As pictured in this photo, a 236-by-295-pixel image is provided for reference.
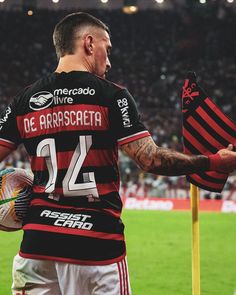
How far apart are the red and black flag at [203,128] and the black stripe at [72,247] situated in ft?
3.34

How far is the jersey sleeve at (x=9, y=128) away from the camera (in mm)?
3008

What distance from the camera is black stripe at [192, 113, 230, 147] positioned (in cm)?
369

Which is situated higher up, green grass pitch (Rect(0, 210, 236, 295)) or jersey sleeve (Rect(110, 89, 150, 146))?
jersey sleeve (Rect(110, 89, 150, 146))

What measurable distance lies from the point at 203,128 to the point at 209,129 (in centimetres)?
4

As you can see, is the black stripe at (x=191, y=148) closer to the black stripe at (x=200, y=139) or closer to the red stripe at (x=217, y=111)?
the black stripe at (x=200, y=139)

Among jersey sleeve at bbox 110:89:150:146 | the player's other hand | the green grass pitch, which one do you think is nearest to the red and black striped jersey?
jersey sleeve at bbox 110:89:150:146

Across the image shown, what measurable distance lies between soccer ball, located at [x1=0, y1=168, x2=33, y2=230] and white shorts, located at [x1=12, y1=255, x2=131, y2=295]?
13.6 inches

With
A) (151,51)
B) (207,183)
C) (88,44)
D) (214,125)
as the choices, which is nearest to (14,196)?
(88,44)

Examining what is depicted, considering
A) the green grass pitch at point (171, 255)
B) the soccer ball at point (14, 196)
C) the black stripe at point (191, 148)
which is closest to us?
the soccer ball at point (14, 196)

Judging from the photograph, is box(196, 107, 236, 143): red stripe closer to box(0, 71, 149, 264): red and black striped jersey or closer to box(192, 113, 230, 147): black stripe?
box(192, 113, 230, 147): black stripe

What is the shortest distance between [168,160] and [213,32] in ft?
111

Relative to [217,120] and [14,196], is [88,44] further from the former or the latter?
[217,120]

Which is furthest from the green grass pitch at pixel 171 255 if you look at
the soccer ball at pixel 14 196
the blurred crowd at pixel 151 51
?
the blurred crowd at pixel 151 51

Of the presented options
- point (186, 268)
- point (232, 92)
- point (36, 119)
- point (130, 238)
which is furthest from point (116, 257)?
point (232, 92)
